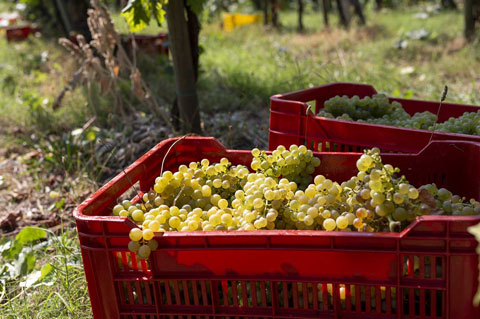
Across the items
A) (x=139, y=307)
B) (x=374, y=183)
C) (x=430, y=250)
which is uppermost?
(x=374, y=183)

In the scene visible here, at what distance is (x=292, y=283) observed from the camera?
1373mm

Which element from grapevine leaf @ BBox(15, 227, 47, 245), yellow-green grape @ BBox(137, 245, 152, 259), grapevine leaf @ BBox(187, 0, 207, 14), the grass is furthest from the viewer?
grapevine leaf @ BBox(187, 0, 207, 14)

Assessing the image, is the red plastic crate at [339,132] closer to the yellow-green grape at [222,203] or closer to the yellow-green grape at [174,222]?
the yellow-green grape at [222,203]

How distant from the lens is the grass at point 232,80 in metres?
2.38

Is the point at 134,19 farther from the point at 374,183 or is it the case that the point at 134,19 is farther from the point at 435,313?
the point at 435,313

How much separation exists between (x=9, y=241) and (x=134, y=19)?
58.6 inches

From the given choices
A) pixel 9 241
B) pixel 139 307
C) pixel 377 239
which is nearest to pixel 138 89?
pixel 9 241

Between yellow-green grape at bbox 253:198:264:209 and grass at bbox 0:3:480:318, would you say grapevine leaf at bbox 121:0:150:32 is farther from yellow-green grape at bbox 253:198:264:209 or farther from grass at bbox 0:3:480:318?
yellow-green grape at bbox 253:198:264:209

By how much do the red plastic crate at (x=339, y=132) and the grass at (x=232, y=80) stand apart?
2.57 feet

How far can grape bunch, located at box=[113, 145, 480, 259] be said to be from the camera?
1.37 meters

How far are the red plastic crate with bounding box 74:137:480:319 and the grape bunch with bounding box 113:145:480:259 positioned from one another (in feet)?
0.26

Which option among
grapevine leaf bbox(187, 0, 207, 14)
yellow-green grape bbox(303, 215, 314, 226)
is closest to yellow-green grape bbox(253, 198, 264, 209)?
yellow-green grape bbox(303, 215, 314, 226)

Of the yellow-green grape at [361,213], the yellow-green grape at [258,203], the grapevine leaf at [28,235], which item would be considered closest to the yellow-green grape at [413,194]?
the yellow-green grape at [361,213]

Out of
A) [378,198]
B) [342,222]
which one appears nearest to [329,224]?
[342,222]
